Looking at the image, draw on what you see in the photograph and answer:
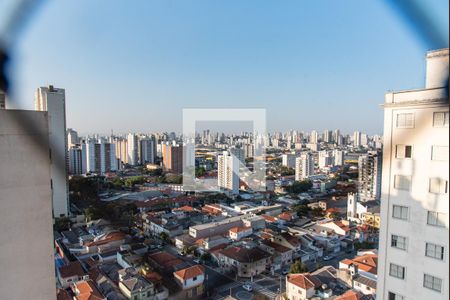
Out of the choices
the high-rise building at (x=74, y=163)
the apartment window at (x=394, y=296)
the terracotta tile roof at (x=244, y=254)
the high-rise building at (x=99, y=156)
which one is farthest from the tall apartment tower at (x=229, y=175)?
the apartment window at (x=394, y=296)

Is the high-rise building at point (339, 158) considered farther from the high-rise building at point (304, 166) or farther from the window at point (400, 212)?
the window at point (400, 212)

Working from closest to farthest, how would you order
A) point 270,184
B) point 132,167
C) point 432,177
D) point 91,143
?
point 432,177, point 91,143, point 270,184, point 132,167

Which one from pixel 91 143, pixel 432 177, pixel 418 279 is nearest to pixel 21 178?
pixel 432 177

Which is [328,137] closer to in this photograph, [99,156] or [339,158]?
[339,158]

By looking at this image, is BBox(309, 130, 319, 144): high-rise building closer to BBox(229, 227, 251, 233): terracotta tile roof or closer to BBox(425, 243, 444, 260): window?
BBox(229, 227, 251, 233): terracotta tile roof

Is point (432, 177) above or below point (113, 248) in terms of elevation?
above

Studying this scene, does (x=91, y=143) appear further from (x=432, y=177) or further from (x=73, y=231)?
(x=432, y=177)

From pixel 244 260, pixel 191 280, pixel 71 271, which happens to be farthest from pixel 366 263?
pixel 71 271
